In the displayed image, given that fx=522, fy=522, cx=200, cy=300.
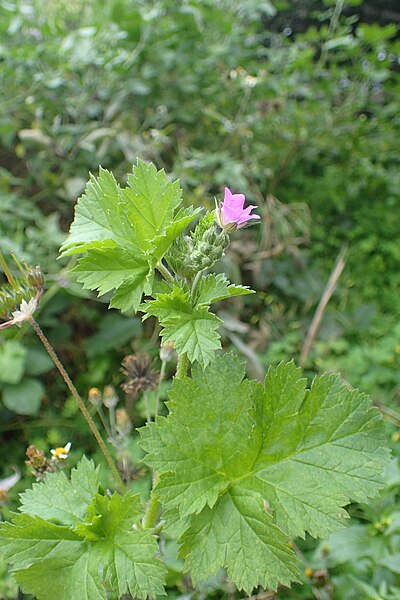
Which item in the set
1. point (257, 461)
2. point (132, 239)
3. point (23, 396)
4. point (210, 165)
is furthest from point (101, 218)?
point (210, 165)

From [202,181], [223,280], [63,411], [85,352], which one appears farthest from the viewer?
[202,181]

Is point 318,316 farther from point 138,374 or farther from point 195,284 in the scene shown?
point 195,284

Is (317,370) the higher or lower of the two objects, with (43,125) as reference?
lower

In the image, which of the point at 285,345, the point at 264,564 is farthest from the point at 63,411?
the point at 264,564

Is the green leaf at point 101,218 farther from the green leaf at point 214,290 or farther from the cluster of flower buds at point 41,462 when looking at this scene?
the cluster of flower buds at point 41,462

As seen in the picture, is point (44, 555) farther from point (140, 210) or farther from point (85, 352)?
point (85, 352)
